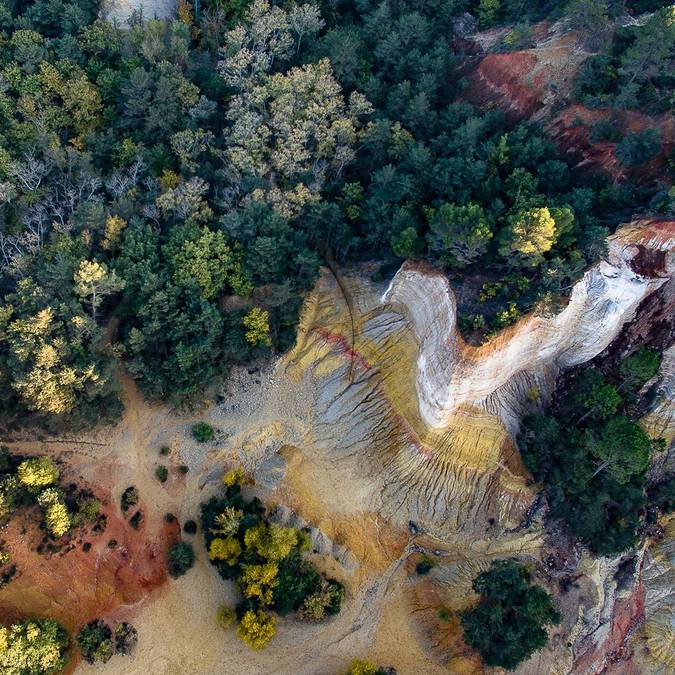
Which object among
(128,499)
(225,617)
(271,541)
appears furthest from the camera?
(128,499)

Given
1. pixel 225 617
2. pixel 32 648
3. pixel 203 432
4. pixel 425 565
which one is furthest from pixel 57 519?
pixel 425 565

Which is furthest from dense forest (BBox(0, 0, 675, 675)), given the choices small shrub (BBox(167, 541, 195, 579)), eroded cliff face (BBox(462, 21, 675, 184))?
eroded cliff face (BBox(462, 21, 675, 184))

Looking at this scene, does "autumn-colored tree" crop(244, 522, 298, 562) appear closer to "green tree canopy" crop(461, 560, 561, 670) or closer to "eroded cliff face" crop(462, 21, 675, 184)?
"green tree canopy" crop(461, 560, 561, 670)

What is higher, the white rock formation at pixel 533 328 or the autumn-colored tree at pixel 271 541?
the white rock formation at pixel 533 328

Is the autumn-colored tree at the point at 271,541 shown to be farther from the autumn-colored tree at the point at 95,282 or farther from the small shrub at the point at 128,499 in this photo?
the autumn-colored tree at the point at 95,282

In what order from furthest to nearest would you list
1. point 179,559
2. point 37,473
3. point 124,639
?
point 179,559 → point 37,473 → point 124,639

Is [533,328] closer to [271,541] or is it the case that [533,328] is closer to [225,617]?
[271,541]

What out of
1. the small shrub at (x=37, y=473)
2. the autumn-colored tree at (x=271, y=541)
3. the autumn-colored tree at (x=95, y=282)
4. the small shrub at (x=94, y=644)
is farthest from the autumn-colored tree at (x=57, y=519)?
the autumn-colored tree at (x=95, y=282)
